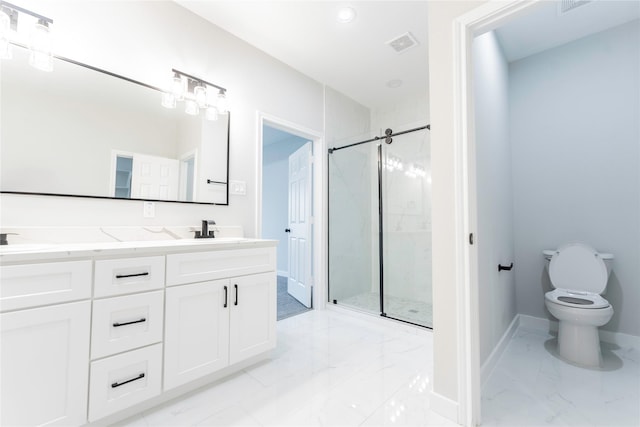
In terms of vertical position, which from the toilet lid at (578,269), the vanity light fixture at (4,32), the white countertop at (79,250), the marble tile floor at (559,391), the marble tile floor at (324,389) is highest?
the vanity light fixture at (4,32)

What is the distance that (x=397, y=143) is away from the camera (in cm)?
292

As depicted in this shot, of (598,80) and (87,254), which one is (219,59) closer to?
(87,254)

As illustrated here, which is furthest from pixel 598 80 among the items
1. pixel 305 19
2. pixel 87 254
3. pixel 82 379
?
pixel 82 379

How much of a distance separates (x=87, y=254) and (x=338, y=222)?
243cm

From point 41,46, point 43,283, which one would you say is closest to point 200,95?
point 41,46

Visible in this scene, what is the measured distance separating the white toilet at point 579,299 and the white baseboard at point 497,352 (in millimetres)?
328

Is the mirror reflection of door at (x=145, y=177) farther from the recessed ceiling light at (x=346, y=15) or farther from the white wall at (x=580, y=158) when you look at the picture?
the white wall at (x=580, y=158)

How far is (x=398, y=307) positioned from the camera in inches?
114

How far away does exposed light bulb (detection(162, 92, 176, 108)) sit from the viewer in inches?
A: 75.9

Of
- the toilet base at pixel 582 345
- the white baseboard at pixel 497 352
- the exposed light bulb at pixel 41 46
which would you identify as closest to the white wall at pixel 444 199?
the white baseboard at pixel 497 352

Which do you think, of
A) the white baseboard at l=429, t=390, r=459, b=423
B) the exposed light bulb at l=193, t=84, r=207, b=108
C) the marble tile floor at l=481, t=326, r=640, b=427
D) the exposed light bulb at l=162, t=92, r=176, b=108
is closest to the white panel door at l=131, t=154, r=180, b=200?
the exposed light bulb at l=162, t=92, r=176, b=108

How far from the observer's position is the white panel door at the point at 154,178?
5.90 ft

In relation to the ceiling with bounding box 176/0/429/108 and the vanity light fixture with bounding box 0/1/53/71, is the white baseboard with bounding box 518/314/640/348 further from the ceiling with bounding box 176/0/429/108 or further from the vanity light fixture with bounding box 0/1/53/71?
the vanity light fixture with bounding box 0/1/53/71

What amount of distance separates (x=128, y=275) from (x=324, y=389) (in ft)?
3.94
